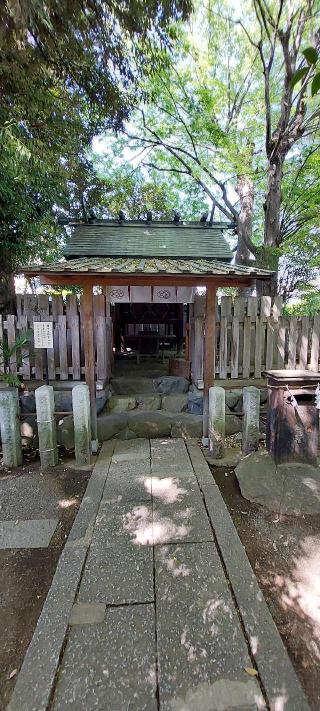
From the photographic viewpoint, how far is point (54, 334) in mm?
5773

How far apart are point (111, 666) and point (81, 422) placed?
9.94ft

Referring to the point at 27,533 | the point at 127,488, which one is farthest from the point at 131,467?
the point at 27,533

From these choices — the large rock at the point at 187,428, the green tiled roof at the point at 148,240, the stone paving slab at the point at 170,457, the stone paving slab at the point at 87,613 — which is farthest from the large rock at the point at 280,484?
the green tiled roof at the point at 148,240

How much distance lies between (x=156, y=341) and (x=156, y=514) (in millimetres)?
5903

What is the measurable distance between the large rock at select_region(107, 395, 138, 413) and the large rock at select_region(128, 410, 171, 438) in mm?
407

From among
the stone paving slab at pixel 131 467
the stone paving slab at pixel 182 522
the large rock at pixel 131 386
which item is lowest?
the stone paving slab at pixel 182 522

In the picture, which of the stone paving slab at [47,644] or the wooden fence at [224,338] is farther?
the wooden fence at [224,338]

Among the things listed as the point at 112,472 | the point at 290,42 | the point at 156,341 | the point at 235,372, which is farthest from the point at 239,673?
the point at 290,42

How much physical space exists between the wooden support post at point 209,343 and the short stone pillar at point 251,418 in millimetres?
690

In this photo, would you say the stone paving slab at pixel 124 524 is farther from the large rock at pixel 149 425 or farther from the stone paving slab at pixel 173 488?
the large rock at pixel 149 425

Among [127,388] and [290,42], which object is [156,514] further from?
[290,42]

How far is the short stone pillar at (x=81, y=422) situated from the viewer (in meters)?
4.75

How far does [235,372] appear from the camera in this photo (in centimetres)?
597

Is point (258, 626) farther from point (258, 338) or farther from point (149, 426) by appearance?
point (258, 338)
